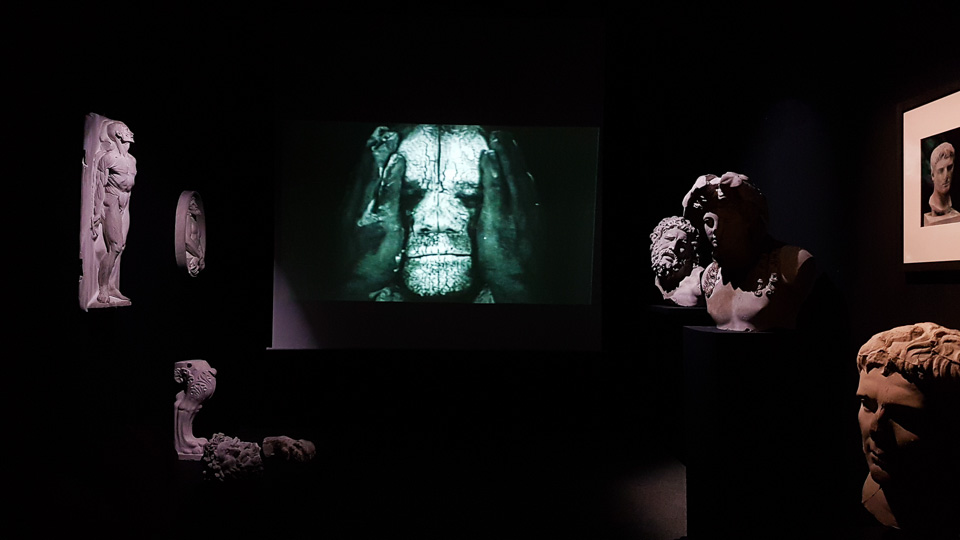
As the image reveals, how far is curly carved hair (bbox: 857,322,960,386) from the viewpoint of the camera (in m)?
1.85

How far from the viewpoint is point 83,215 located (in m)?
2.87

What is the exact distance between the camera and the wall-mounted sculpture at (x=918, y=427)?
186 centimetres

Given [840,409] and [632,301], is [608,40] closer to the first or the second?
[632,301]

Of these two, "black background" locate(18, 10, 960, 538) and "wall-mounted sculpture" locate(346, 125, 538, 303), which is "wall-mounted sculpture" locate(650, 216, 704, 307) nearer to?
"black background" locate(18, 10, 960, 538)

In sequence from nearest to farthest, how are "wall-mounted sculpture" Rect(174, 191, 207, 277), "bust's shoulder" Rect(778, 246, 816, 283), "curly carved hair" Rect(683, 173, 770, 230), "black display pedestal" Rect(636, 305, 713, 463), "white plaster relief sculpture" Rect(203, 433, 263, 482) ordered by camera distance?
"bust's shoulder" Rect(778, 246, 816, 283) → "curly carved hair" Rect(683, 173, 770, 230) → "white plaster relief sculpture" Rect(203, 433, 263, 482) → "black display pedestal" Rect(636, 305, 713, 463) → "wall-mounted sculpture" Rect(174, 191, 207, 277)

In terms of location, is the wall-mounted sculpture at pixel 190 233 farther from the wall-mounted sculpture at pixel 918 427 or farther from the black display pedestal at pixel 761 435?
the wall-mounted sculpture at pixel 918 427

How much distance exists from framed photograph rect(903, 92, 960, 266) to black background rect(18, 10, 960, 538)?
2.9 inches

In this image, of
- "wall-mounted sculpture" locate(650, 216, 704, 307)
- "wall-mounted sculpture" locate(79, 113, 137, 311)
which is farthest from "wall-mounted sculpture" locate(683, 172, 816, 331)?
"wall-mounted sculpture" locate(79, 113, 137, 311)

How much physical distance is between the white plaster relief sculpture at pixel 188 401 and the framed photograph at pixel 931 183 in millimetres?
3450

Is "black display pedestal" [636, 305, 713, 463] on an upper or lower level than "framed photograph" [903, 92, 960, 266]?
lower

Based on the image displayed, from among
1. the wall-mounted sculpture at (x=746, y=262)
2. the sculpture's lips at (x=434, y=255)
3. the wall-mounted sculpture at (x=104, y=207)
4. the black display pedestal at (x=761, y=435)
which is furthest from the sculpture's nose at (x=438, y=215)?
the black display pedestal at (x=761, y=435)

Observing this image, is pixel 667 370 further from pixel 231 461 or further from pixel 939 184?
pixel 231 461

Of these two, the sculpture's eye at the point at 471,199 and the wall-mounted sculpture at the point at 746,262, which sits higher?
the sculpture's eye at the point at 471,199

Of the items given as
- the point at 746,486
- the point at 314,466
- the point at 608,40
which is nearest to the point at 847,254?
the point at 746,486
